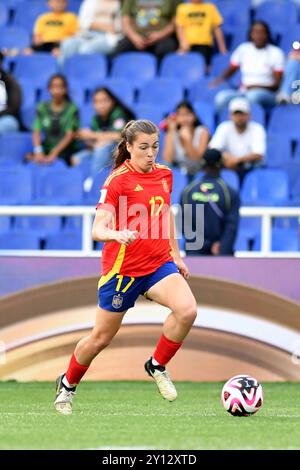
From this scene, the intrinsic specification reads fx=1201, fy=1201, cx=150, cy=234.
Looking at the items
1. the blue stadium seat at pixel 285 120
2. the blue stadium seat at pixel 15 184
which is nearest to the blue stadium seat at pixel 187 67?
the blue stadium seat at pixel 285 120

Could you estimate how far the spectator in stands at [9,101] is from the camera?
54.1 ft

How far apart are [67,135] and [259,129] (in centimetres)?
259

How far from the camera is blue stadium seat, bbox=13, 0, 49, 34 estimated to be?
741 inches

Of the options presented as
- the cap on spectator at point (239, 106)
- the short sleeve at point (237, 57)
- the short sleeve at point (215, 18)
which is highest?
the short sleeve at point (215, 18)

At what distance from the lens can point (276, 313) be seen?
37.7ft

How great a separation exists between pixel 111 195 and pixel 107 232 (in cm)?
51

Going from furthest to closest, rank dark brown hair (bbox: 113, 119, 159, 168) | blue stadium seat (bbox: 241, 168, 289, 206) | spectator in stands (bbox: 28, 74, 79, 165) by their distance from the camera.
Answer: spectator in stands (bbox: 28, 74, 79, 165), blue stadium seat (bbox: 241, 168, 289, 206), dark brown hair (bbox: 113, 119, 159, 168)

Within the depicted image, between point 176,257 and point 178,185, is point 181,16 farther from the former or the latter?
point 176,257

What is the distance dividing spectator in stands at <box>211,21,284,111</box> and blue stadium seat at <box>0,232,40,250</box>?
11.4 ft

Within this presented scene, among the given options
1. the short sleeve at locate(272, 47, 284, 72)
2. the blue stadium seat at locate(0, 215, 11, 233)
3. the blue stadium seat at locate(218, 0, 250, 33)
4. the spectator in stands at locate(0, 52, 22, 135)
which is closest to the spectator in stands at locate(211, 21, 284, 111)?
the short sleeve at locate(272, 47, 284, 72)

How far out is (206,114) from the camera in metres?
16.0

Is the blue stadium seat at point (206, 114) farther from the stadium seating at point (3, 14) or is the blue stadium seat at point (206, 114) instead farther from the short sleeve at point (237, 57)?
the stadium seating at point (3, 14)

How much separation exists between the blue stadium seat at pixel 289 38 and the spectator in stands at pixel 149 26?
Result: 155 cm

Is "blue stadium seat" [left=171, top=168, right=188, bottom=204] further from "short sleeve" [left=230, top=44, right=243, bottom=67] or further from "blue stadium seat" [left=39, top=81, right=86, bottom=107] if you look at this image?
"blue stadium seat" [left=39, top=81, right=86, bottom=107]
